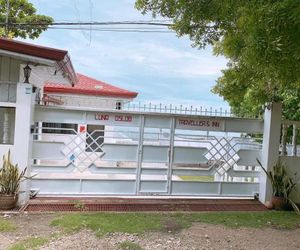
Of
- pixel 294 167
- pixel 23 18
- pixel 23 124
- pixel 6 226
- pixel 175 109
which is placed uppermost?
pixel 23 18

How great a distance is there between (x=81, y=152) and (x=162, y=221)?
2.25 metres

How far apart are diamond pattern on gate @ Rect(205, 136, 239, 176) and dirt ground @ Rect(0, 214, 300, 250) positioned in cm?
207

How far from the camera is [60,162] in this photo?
731 centimetres

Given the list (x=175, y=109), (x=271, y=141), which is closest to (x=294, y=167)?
(x=271, y=141)

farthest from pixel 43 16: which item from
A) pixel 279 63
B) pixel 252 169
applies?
pixel 279 63

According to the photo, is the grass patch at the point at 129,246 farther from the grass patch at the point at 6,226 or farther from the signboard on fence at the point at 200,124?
the signboard on fence at the point at 200,124

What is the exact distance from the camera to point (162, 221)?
6.03 m

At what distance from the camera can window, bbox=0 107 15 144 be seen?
7141 mm

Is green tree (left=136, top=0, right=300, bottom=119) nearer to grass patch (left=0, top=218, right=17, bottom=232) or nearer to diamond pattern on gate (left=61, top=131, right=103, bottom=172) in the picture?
diamond pattern on gate (left=61, top=131, right=103, bottom=172)

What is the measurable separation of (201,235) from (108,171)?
2623mm

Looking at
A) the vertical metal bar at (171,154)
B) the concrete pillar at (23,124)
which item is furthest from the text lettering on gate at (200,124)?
the concrete pillar at (23,124)

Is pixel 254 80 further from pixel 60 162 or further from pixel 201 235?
pixel 60 162

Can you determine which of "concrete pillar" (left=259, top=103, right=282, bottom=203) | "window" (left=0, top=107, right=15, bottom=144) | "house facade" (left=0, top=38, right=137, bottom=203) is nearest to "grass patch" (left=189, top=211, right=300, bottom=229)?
"concrete pillar" (left=259, top=103, right=282, bottom=203)

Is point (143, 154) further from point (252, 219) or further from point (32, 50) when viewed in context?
point (32, 50)
